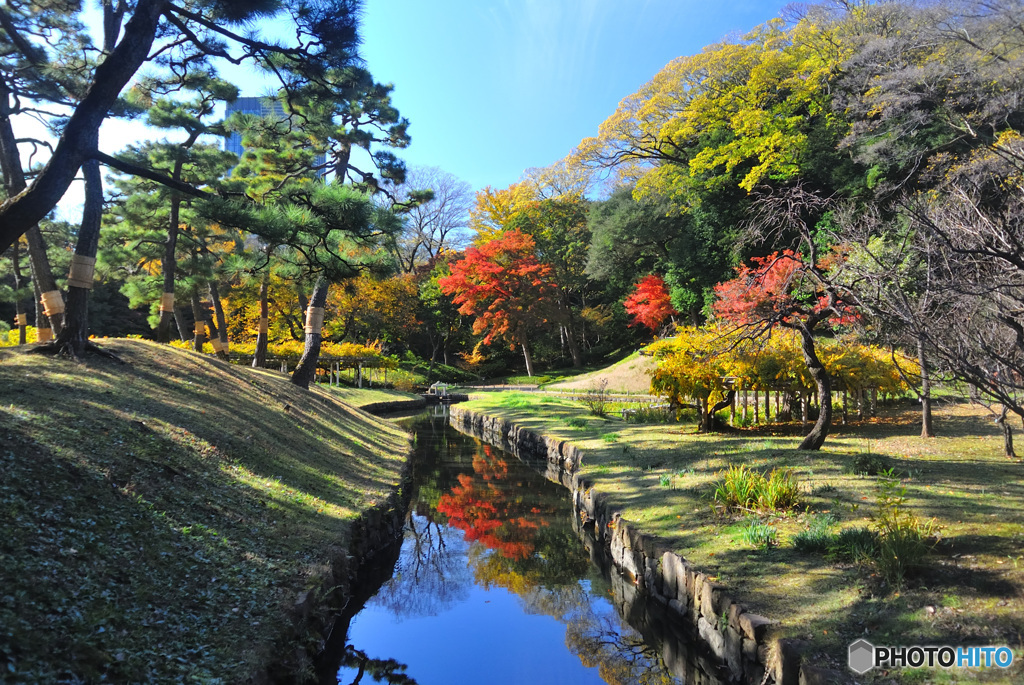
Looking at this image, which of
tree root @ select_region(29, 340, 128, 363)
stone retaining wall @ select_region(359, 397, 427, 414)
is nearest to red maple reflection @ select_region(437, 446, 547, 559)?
tree root @ select_region(29, 340, 128, 363)

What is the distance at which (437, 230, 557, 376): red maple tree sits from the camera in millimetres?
27625

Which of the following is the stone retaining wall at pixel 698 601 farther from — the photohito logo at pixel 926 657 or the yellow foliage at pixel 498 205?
the yellow foliage at pixel 498 205

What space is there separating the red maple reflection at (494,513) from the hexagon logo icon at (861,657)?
3871 mm

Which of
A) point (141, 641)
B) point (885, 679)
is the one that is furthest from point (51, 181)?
point (885, 679)

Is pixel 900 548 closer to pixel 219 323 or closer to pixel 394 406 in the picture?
pixel 219 323

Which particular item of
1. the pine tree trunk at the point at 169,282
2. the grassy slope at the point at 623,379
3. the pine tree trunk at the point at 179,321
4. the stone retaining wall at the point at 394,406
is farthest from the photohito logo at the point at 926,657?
the grassy slope at the point at 623,379

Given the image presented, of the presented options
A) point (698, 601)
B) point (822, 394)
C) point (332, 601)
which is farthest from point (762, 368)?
point (332, 601)

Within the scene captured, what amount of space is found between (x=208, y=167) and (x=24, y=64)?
412cm

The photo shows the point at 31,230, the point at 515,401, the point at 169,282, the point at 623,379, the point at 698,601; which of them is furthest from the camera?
the point at 623,379

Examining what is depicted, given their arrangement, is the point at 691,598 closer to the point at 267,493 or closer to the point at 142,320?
the point at 267,493

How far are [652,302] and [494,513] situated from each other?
20919 mm

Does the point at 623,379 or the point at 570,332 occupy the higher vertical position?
the point at 570,332

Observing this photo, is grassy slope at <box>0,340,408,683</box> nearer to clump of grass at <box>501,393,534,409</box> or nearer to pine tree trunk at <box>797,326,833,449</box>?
pine tree trunk at <box>797,326,833,449</box>

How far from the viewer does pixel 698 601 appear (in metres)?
4.20
